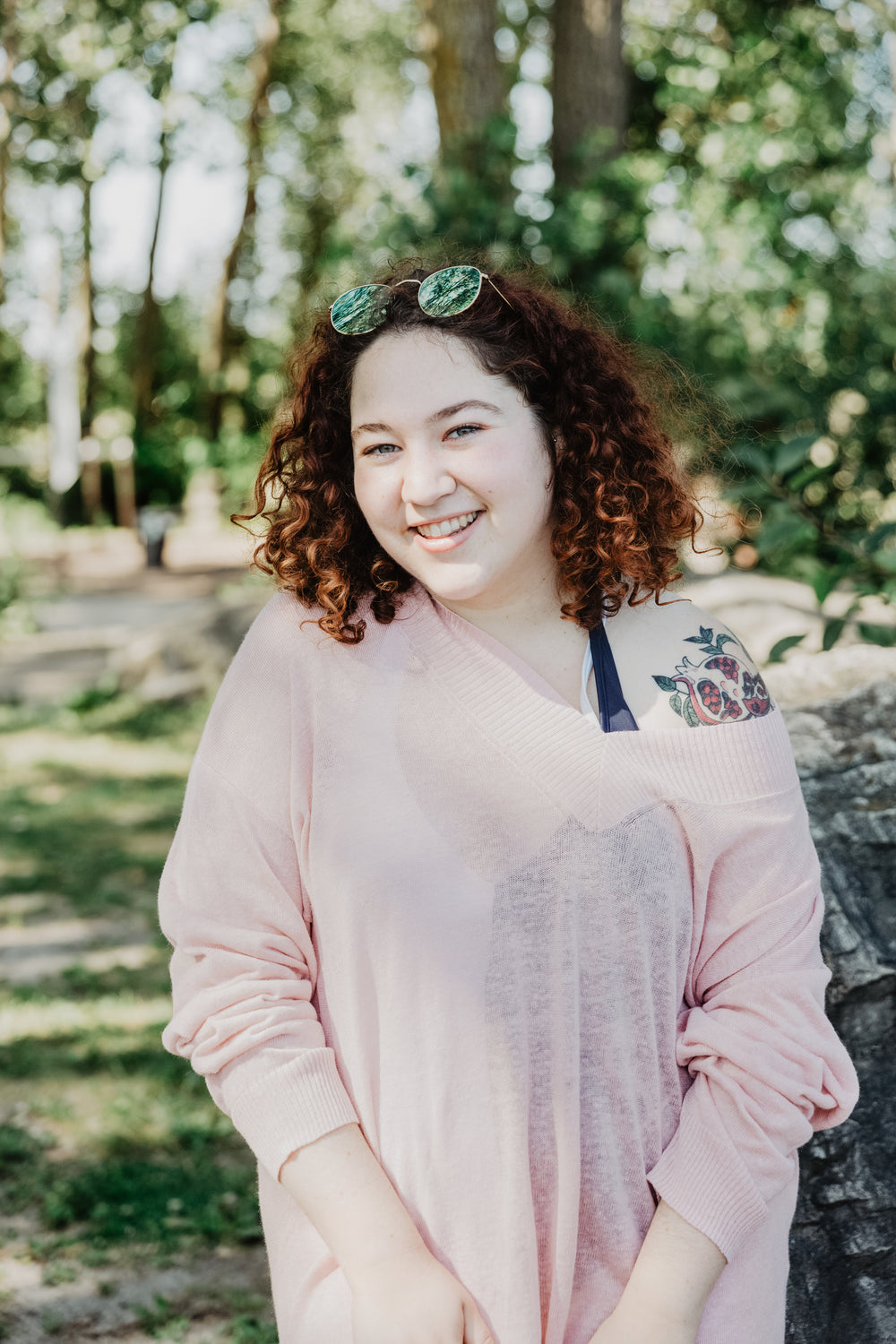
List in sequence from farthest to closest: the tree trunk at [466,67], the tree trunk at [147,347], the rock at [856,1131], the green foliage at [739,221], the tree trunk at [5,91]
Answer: the tree trunk at [147,347] < the tree trunk at [5,91] < the tree trunk at [466,67] < the green foliage at [739,221] < the rock at [856,1131]

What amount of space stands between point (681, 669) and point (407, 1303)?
86 centimetres

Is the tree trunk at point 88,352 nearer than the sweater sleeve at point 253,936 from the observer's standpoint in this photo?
No

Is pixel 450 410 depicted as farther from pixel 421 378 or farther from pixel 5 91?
pixel 5 91

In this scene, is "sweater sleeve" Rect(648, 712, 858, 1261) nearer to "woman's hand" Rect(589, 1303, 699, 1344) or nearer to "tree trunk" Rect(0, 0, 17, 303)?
"woman's hand" Rect(589, 1303, 699, 1344)

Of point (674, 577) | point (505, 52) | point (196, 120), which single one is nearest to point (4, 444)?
point (196, 120)

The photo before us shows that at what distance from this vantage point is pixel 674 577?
1.76m

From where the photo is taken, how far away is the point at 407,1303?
1.41 meters

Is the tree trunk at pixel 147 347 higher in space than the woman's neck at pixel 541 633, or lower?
higher

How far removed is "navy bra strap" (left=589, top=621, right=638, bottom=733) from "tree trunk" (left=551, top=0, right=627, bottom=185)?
5921 mm

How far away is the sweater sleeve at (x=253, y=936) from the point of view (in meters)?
1.49

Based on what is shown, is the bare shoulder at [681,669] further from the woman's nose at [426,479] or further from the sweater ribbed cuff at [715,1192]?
the sweater ribbed cuff at [715,1192]

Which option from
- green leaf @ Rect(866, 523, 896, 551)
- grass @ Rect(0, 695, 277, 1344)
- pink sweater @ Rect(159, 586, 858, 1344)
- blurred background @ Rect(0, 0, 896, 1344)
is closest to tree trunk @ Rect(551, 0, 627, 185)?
blurred background @ Rect(0, 0, 896, 1344)

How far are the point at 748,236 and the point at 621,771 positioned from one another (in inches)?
226

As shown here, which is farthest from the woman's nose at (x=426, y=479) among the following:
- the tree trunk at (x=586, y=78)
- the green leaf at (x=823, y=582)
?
the tree trunk at (x=586, y=78)
